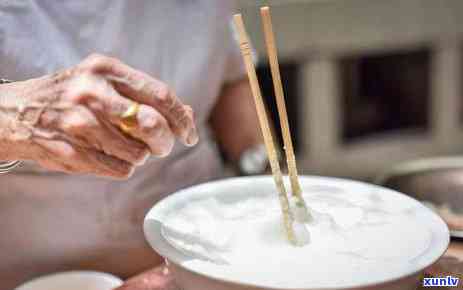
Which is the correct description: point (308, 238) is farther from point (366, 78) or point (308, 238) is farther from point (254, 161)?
point (366, 78)

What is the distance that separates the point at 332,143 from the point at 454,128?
2.94ft

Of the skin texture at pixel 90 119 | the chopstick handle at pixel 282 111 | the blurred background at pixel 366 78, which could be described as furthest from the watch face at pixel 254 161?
the blurred background at pixel 366 78

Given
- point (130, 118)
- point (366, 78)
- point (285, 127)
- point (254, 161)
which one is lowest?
point (366, 78)

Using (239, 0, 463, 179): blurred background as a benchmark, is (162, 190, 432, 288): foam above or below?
above

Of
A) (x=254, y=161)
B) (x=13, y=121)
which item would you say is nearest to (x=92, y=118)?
(x=13, y=121)

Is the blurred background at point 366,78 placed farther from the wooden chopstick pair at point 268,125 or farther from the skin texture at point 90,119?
the skin texture at point 90,119

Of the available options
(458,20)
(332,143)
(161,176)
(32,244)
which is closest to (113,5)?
(161,176)

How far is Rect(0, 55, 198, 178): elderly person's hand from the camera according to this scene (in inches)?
26.5

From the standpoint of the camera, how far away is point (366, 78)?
3295 mm

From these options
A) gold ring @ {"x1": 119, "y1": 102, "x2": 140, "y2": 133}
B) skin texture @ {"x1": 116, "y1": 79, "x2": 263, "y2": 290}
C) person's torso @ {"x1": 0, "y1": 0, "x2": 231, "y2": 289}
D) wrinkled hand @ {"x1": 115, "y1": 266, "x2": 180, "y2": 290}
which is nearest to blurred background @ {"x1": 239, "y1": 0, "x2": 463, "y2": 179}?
skin texture @ {"x1": 116, "y1": 79, "x2": 263, "y2": 290}

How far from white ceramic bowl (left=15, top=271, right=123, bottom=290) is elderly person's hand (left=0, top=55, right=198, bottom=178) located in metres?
0.28

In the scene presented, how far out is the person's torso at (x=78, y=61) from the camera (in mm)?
1000

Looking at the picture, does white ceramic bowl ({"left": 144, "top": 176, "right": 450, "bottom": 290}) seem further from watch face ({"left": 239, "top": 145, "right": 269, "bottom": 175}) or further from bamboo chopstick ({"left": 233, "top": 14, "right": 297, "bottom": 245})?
watch face ({"left": 239, "top": 145, "right": 269, "bottom": 175})

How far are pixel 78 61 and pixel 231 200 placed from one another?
15.9 inches
